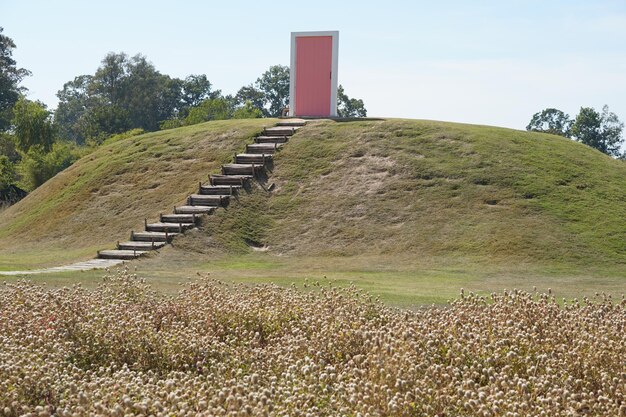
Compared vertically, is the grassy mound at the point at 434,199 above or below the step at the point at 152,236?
above

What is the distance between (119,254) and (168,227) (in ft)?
7.15

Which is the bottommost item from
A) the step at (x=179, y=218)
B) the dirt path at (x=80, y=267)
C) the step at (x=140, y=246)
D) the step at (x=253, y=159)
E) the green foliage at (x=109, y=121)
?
the dirt path at (x=80, y=267)

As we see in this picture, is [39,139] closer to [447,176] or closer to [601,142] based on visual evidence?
[447,176]

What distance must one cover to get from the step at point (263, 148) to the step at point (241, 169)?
1.31m

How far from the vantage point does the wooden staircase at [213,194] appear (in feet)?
73.7

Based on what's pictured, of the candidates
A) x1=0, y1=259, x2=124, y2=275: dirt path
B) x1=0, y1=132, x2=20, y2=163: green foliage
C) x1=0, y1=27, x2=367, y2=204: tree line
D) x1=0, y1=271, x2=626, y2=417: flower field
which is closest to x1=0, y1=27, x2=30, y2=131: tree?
x1=0, y1=27, x2=367, y2=204: tree line

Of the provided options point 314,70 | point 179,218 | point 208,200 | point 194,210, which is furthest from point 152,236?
point 314,70

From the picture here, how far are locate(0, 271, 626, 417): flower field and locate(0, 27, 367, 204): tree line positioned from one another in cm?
4320

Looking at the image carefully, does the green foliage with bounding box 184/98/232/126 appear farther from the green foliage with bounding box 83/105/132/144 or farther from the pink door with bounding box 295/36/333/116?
the pink door with bounding box 295/36/333/116

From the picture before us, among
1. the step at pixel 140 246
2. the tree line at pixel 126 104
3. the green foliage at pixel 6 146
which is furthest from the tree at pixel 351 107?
the step at pixel 140 246

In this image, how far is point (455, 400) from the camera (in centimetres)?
712

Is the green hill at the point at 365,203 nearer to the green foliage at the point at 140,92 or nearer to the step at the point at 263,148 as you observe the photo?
the step at the point at 263,148

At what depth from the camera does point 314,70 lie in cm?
3180

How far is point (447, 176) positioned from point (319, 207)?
4125mm
